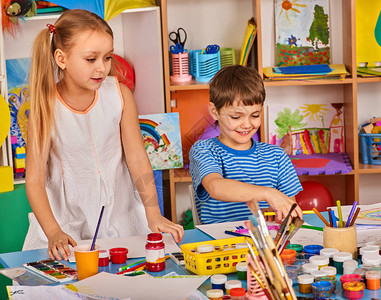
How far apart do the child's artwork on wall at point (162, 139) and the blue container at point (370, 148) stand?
0.88m

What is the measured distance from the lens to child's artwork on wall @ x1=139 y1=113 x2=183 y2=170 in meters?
2.62

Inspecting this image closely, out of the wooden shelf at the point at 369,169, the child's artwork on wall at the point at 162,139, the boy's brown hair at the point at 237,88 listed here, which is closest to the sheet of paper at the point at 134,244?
the boy's brown hair at the point at 237,88

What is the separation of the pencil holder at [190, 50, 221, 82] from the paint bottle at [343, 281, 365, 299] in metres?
1.81

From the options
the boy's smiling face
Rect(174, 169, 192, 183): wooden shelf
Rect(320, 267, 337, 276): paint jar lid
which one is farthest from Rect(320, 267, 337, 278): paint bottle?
Rect(174, 169, 192, 183): wooden shelf

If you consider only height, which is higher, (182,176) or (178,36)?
(178,36)

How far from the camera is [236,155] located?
1727 millimetres

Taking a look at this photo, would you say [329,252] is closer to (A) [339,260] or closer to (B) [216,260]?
(A) [339,260]

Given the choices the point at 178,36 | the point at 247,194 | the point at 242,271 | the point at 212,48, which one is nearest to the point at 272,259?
the point at 242,271

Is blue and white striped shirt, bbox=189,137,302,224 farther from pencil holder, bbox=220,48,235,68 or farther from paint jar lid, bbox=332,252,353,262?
pencil holder, bbox=220,48,235,68

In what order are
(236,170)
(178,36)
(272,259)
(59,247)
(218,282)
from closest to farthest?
(272,259) < (218,282) < (59,247) < (236,170) < (178,36)

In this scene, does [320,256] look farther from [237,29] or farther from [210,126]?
[237,29]

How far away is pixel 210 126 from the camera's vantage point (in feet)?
9.05

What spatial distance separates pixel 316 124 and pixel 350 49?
0.43 metres

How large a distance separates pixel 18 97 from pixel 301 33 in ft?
4.63
